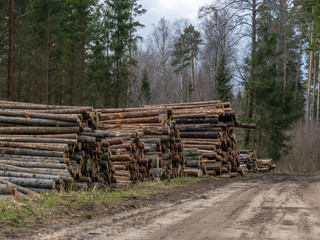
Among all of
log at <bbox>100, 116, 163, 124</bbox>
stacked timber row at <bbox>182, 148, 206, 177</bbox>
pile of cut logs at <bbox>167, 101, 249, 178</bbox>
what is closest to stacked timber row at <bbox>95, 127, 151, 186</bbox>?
log at <bbox>100, 116, 163, 124</bbox>

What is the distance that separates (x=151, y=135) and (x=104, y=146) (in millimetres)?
3827

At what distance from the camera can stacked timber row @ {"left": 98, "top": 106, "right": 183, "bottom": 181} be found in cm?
1414

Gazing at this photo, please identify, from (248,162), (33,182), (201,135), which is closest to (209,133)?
(201,135)

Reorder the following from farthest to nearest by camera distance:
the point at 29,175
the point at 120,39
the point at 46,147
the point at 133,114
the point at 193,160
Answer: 1. the point at 120,39
2. the point at 193,160
3. the point at 133,114
4. the point at 46,147
5. the point at 29,175

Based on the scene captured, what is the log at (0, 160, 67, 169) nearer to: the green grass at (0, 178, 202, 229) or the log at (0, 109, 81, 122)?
the green grass at (0, 178, 202, 229)

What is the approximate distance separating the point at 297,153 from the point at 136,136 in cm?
1931

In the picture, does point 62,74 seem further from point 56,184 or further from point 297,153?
point 56,184

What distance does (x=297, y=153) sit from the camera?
97.0 feet

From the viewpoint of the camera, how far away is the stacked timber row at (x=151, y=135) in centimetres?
1414

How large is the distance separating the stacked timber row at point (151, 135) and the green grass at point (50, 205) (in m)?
3.79

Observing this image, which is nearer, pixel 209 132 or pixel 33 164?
pixel 33 164

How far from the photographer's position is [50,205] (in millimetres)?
7445

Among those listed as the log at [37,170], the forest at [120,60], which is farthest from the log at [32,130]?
the forest at [120,60]

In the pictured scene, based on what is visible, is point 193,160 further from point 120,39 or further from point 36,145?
point 120,39
